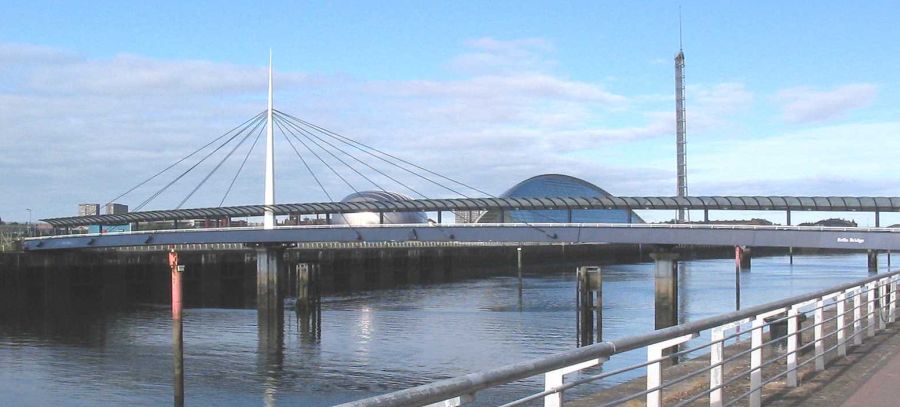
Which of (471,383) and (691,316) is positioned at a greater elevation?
(471,383)

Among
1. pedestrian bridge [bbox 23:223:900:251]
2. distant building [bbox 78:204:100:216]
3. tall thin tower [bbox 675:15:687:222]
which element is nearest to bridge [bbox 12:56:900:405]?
pedestrian bridge [bbox 23:223:900:251]

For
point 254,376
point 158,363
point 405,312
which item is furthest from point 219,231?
point 254,376

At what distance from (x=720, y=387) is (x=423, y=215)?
394 feet

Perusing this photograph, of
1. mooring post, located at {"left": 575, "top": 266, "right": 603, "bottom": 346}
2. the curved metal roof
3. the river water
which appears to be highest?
the curved metal roof

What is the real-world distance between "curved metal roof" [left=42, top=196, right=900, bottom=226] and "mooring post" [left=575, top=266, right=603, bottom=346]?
12.5 m

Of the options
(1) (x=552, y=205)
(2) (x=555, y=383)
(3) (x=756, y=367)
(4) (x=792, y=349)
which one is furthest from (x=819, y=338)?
(1) (x=552, y=205)

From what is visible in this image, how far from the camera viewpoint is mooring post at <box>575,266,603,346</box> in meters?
41.6

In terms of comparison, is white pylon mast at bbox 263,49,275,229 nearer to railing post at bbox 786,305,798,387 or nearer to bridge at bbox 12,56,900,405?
bridge at bbox 12,56,900,405

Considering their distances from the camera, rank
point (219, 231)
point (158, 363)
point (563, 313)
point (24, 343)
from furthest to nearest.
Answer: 1. point (219, 231)
2. point (563, 313)
3. point (24, 343)
4. point (158, 363)

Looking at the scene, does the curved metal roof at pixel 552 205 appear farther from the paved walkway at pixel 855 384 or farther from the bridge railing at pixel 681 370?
the paved walkway at pixel 855 384

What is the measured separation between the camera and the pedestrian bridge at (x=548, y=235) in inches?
1836

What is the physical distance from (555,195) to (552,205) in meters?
101

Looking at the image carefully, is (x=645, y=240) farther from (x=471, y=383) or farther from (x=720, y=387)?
(x=471, y=383)

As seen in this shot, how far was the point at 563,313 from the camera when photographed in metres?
53.5
